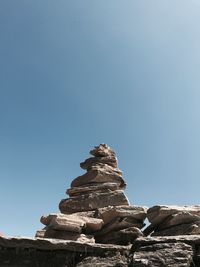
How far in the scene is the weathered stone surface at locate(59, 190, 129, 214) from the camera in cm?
1634

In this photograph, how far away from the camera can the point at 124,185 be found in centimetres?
1884

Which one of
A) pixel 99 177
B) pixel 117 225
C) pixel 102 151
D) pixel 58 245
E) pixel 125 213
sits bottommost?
pixel 58 245

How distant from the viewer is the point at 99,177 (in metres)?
18.3

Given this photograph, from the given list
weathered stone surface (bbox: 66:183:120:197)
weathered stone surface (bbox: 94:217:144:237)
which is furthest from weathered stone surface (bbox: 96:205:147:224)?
weathered stone surface (bbox: 66:183:120:197)

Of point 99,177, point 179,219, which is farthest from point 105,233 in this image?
point 99,177

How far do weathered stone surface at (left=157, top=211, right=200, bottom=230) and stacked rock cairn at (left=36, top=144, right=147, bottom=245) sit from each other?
0.99 metres

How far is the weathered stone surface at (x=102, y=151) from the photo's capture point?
20.7 m

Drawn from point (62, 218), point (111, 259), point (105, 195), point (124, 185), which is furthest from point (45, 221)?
point (111, 259)

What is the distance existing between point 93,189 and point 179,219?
618 centimetres

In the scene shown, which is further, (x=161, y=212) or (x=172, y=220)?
(x=161, y=212)

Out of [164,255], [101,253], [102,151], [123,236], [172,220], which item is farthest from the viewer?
[102,151]

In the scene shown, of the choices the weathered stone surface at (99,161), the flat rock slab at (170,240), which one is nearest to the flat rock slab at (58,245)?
the flat rock slab at (170,240)

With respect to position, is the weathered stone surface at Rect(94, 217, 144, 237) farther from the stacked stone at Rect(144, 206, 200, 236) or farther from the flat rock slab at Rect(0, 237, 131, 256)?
the flat rock slab at Rect(0, 237, 131, 256)

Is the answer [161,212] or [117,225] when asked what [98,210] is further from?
[161,212]
